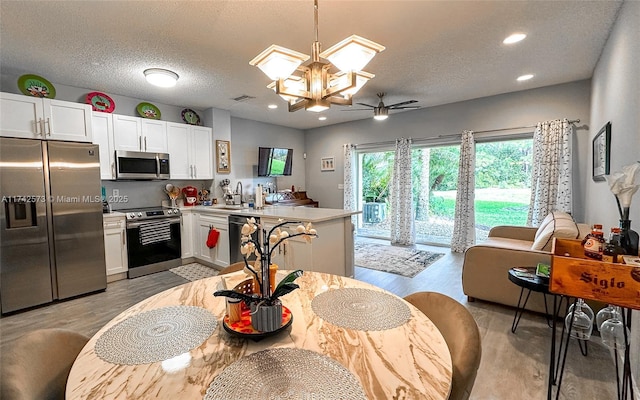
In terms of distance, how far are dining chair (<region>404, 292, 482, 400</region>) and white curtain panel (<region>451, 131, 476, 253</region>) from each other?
4.00 metres

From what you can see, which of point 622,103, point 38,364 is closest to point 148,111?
point 38,364

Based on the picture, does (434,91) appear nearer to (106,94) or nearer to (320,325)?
(320,325)

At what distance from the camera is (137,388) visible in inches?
30.7

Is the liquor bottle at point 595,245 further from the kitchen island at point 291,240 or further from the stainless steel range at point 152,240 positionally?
the stainless steel range at point 152,240

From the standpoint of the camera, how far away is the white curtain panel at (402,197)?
217 inches

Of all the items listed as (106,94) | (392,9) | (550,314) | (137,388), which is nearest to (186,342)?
(137,388)

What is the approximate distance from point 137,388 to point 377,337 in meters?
0.76

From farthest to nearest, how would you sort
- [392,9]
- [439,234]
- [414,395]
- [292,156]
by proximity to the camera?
[292,156], [439,234], [392,9], [414,395]

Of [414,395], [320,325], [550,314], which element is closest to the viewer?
[414,395]

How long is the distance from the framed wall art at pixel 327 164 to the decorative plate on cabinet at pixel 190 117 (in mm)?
2942

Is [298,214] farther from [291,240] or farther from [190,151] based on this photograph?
[190,151]

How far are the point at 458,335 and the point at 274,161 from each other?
5.44 meters

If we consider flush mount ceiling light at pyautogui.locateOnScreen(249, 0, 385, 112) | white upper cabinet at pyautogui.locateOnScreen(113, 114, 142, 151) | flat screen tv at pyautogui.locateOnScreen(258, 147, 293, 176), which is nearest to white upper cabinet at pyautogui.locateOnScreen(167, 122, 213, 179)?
white upper cabinet at pyautogui.locateOnScreen(113, 114, 142, 151)

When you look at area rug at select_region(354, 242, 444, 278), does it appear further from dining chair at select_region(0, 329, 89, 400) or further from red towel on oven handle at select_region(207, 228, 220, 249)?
dining chair at select_region(0, 329, 89, 400)
